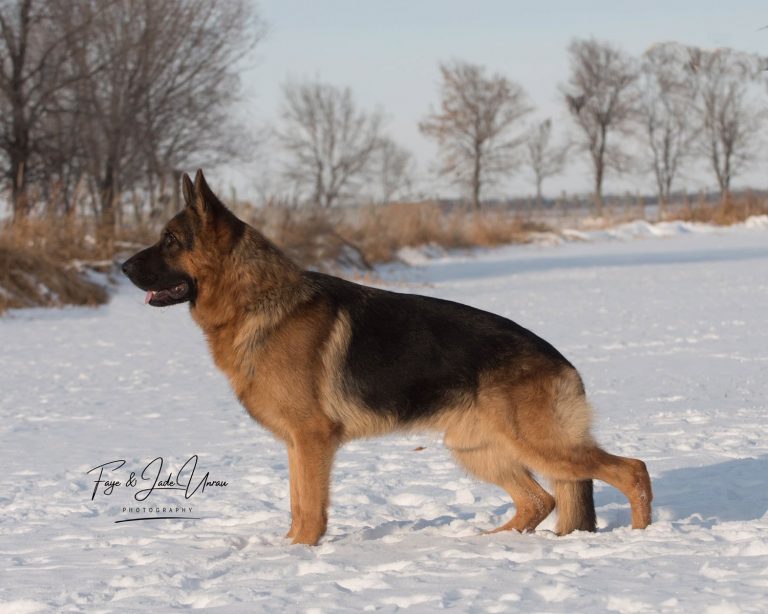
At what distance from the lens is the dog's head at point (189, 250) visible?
4.81 meters

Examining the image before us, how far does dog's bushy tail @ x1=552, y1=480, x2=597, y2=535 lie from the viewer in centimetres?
462

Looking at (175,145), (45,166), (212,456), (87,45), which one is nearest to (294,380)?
(212,456)

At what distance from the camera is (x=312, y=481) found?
4.56 meters

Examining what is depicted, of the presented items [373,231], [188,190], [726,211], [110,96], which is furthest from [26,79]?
[726,211]

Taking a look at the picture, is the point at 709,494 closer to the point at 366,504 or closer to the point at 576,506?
the point at 576,506

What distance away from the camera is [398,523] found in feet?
16.2

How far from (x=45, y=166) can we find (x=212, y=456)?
1898 centimetres

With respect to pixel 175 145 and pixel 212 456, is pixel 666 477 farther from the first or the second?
pixel 175 145

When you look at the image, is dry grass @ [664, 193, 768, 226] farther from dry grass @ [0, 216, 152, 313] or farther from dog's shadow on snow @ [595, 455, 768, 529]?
dog's shadow on snow @ [595, 455, 768, 529]

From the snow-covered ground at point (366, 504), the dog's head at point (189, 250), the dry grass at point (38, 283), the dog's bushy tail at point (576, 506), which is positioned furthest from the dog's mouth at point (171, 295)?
the dry grass at point (38, 283)

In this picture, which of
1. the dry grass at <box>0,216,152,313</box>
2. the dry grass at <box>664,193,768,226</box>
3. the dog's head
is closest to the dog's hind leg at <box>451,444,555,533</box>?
the dog's head

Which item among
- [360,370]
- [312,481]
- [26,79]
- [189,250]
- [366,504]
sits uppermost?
[26,79]
